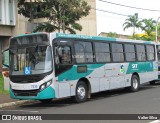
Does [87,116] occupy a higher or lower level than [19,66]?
lower

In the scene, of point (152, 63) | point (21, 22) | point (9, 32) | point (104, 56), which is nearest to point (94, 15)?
point (21, 22)

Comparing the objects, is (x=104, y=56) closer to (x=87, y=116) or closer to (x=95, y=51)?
(x=95, y=51)

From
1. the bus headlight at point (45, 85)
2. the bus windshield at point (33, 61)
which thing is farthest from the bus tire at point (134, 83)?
the bus windshield at point (33, 61)

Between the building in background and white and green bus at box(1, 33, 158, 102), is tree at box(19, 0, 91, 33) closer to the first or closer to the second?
the building in background

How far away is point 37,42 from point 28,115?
3.49 meters

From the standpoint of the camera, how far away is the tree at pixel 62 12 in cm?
3156

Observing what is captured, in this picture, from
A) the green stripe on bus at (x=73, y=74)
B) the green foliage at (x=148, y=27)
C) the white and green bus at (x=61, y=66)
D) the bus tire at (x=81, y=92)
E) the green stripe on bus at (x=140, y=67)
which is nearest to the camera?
the white and green bus at (x=61, y=66)

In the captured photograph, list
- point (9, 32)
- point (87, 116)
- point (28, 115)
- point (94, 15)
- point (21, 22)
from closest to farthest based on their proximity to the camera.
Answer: point (87, 116) < point (28, 115) < point (9, 32) < point (21, 22) < point (94, 15)

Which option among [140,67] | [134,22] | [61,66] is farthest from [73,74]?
[134,22]

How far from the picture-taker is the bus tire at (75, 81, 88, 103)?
50.8 feet

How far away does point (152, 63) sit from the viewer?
73.2 ft

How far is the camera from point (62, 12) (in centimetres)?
3256

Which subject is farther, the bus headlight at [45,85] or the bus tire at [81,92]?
the bus tire at [81,92]

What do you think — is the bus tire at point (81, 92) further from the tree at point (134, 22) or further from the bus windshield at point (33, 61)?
the tree at point (134, 22)
